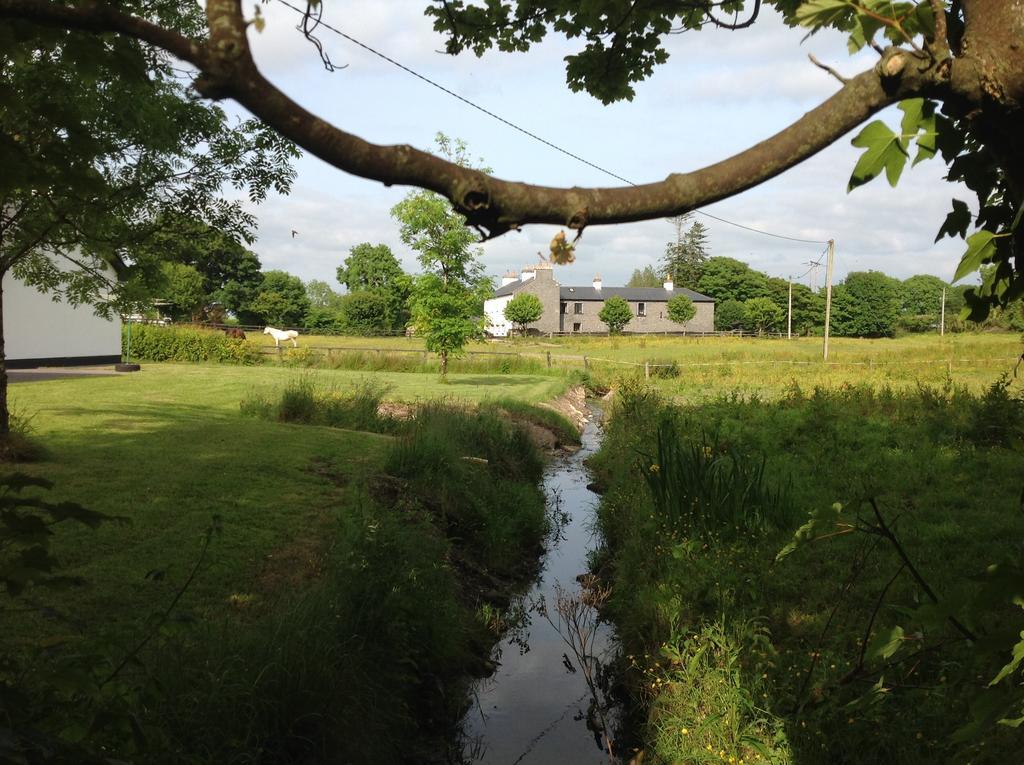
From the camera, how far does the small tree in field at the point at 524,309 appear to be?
75.8 metres

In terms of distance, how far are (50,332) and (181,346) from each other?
699cm

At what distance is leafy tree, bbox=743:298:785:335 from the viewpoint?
8531 cm

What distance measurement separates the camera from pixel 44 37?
2947mm

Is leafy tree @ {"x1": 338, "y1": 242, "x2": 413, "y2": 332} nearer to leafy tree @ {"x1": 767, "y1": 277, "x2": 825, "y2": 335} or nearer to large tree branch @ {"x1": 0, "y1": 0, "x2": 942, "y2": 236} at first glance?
leafy tree @ {"x1": 767, "y1": 277, "x2": 825, "y2": 335}

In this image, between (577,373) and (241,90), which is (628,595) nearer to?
(241,90)

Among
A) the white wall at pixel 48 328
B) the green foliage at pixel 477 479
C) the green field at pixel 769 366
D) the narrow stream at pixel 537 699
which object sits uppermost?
the white wall at pixel 48 328

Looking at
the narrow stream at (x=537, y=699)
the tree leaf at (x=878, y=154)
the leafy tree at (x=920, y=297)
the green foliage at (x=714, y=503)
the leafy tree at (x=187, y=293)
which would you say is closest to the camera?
the tree leaf at (x=878, y=154)

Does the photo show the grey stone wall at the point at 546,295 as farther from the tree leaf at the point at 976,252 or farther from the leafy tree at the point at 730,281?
the tree leaf at the point at 976,252

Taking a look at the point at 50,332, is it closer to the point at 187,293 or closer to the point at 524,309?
the point at 187,293

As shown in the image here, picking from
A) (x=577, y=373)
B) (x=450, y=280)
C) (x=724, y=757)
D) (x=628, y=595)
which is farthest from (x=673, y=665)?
(x=577, y=373)

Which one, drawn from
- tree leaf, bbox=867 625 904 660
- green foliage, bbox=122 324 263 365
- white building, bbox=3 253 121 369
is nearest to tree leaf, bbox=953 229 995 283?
tree leaf, bbox=867 625 904 660

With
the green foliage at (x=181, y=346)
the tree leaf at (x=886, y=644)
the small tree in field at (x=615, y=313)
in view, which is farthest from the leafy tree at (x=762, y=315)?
the tree leaf at (x=886, y=644)

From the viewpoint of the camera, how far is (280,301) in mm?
72062

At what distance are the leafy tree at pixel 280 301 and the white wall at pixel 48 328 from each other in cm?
4159
